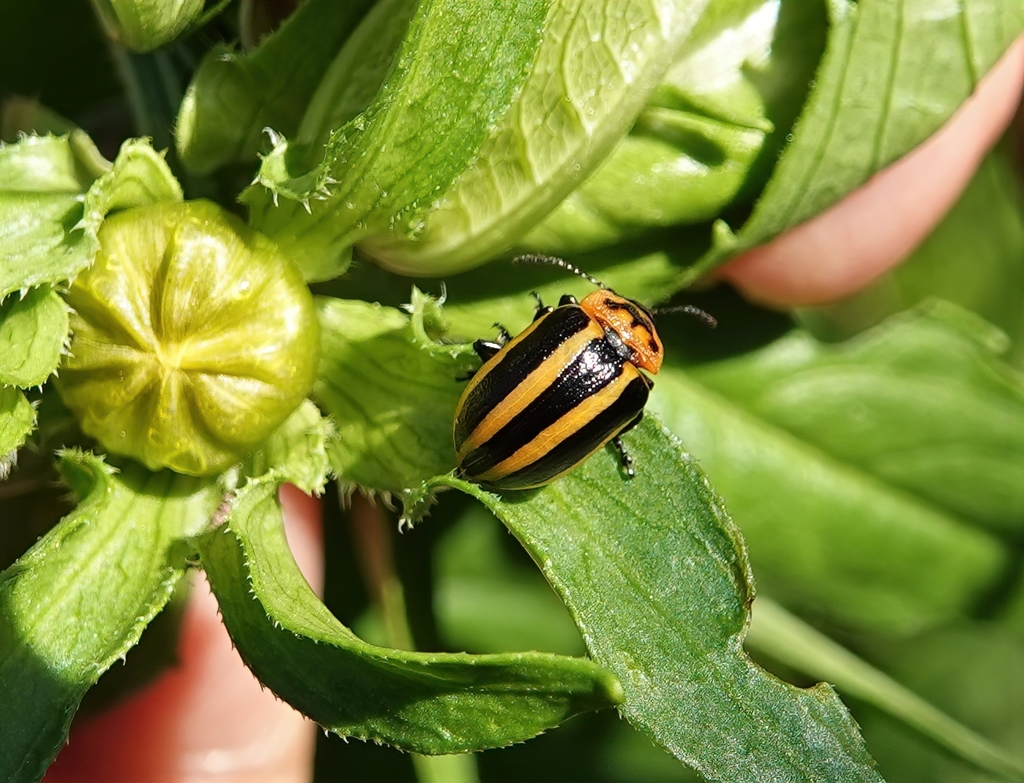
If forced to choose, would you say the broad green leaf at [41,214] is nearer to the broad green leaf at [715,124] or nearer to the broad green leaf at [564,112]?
the broad green leaf at [564,112]

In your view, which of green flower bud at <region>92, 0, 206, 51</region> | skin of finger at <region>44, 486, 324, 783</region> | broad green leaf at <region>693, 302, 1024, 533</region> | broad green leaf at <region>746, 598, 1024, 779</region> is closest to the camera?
green flower bud at <region>92, 0, 206, 51</region>

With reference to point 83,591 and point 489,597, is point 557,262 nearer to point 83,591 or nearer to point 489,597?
point 83,591

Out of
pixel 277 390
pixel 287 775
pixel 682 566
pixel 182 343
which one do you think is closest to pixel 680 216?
pixel 682 566

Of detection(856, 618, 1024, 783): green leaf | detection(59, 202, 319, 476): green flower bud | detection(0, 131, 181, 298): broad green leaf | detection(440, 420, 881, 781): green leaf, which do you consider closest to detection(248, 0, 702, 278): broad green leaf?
detection(59, 202, 319, 476): green flower bud

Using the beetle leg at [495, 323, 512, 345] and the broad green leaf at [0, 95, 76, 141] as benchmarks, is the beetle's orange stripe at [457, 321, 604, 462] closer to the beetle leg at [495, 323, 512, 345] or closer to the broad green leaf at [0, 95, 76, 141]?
the beetle leg at [495, 323, 512, 345]

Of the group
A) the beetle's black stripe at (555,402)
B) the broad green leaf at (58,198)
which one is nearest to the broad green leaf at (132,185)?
the broad green leaf at (58,198)
